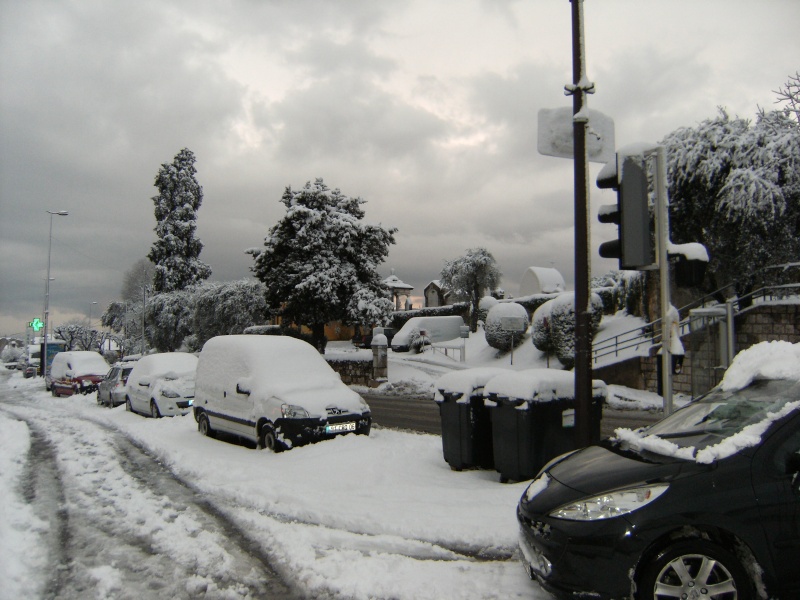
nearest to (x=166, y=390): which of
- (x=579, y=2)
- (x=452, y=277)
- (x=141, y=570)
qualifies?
(x=141, y=570)

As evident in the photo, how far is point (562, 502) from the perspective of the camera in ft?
12.7

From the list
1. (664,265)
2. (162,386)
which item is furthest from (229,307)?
(664,265)

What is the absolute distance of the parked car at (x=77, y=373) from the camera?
2598 centimetres

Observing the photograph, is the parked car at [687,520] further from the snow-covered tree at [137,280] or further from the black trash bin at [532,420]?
the snow-covered tree at [137,280]

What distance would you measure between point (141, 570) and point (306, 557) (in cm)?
127

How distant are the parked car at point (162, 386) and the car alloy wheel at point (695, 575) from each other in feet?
45.3

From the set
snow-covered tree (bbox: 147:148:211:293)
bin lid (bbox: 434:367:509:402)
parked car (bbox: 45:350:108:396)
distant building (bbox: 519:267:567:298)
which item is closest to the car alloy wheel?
bin lid (bbox: 434:367:509:402)

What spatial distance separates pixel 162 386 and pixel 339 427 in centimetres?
759

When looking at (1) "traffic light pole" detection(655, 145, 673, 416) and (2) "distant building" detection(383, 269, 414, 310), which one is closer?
(1) "traffic light pole" detection(655, 145, 673, 416)

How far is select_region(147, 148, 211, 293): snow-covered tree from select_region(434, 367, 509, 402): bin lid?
48934 millimetres

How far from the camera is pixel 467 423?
7.72 metres

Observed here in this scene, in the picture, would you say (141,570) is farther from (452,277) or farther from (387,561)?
(452,277)

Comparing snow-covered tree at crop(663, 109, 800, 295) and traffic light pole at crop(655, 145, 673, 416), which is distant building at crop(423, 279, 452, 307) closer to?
snow-covered tree at crop(663, 109, 800, 295)

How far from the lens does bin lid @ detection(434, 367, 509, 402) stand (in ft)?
25.5
